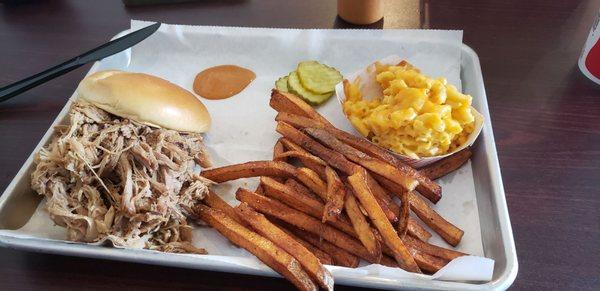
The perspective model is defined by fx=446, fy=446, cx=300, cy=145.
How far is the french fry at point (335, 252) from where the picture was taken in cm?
142

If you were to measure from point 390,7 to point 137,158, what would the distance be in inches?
67.8

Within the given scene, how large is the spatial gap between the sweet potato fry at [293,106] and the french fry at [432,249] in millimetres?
597

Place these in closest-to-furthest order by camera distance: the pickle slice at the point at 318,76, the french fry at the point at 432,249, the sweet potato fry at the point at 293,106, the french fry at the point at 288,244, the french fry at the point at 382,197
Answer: the french fry at the point at 288,244 → the french fry at the point at 432,249 → the french fry at the point at 382,197 → the sweet potato fry at the point at 293,106 → the pickle slice at the point at 318,76

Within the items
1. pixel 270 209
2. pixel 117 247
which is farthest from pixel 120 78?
pixel 270 209

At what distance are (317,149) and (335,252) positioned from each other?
384 millimetres

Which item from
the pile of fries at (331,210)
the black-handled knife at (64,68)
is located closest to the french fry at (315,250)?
the pile of fries at (331,210)

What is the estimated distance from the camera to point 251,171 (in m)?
1.61

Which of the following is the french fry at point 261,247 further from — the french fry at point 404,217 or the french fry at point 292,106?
the french fry at point 292,106

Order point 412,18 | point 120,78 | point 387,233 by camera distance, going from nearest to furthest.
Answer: point 387,233 → point 120,78 → point 412,18

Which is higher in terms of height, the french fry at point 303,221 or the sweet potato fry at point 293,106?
the sweet potato fry at point 293,106

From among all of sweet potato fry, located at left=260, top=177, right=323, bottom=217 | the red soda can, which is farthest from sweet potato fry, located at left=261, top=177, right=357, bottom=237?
the red soda can

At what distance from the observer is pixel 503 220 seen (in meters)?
1.44

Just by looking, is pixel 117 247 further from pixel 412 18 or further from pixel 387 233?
pixel 412 18

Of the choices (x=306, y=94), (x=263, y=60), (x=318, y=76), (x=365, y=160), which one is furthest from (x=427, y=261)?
(x=263, y=60)
